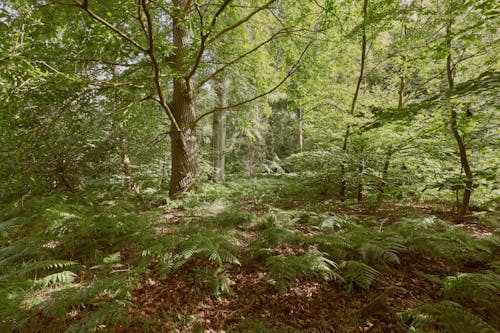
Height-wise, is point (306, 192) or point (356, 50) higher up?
point (356, 50)

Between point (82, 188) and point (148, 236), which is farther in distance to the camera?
point (82, 188)

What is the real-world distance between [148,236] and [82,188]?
155 inches

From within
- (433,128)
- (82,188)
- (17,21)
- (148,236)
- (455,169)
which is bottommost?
(148,236)

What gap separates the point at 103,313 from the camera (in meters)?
2.08

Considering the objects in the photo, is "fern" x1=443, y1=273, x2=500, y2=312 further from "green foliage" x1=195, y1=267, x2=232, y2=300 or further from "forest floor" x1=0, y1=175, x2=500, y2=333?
"green foliage" x1=195, y1=267, x2=232, y2=300

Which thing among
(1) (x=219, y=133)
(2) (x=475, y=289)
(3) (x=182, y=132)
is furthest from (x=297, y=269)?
(1) (x=219, y=133)

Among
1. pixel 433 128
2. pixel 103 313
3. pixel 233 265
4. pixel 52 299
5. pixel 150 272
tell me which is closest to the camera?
pixel 103 313

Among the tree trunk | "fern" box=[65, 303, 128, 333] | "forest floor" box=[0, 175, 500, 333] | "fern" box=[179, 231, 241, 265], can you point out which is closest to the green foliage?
"forest floor" box=[0, 175, 500, 333]

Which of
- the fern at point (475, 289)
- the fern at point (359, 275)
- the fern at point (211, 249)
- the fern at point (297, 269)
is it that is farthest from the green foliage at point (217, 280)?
the fern at point (475, 289)

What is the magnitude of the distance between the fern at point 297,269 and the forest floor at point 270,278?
0.01m

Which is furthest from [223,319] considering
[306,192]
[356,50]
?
[356,50]

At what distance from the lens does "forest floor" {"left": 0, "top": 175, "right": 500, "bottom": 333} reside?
2141mm

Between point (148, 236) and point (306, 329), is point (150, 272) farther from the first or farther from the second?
point (306, 329)

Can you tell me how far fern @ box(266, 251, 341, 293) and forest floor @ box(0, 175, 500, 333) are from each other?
1 cm
